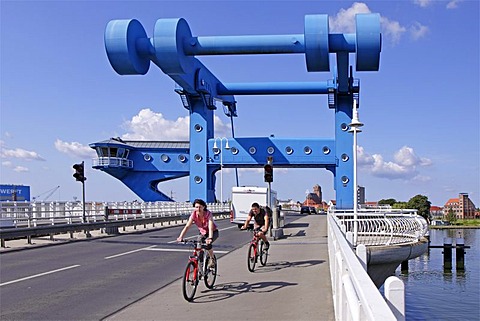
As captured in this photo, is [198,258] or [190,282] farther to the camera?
[198,258]

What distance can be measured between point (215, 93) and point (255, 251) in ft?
144

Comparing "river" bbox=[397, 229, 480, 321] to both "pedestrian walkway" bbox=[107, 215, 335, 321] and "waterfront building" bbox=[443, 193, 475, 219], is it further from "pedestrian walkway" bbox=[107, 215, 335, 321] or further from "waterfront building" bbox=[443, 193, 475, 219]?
"waterfront building" bbox=[443, 193, 475, 219]

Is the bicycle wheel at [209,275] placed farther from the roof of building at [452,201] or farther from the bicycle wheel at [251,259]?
the roof of building at [452,201]

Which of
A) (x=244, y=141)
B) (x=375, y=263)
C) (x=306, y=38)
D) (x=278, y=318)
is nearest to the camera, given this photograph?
(x=278, y=318)

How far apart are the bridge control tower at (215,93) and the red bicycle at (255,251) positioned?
23372 millimetres

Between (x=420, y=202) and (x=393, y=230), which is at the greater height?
(x=393, y=230)

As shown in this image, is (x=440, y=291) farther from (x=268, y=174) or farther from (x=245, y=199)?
(x=268, y=174)

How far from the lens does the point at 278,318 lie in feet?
26.7

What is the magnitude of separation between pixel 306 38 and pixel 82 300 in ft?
92.3

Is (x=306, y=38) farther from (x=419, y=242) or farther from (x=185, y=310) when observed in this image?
(x=185, y=310)

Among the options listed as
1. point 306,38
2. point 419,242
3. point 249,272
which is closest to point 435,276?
point 306,38

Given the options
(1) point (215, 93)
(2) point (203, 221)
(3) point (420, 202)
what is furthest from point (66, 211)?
(3) point (420, 202)

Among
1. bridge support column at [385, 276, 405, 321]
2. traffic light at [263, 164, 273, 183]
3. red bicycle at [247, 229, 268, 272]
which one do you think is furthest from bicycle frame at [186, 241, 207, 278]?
traffic light at [263, 164, 273, 183]

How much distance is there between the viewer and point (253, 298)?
9742mm
